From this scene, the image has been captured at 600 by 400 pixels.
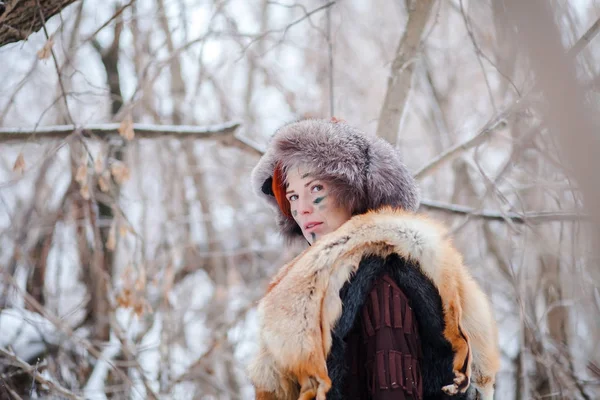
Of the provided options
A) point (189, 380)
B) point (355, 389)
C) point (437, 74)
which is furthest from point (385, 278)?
point (437, 74)

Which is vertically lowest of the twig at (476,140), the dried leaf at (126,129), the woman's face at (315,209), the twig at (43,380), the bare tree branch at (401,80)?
the twig at (43,380)

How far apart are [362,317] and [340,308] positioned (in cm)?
7

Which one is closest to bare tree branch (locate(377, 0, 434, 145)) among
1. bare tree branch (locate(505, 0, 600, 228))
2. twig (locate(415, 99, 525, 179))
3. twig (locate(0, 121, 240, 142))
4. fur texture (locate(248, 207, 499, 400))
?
twig (locate(415, 99, 525, 179))

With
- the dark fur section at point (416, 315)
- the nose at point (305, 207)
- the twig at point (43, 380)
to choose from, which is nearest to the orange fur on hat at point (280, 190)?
the nose at point (305, 207)

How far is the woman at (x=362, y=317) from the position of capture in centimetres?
160

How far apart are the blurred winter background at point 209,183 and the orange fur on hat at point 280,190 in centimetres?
77

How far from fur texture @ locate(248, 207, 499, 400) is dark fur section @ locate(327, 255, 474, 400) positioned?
18 mm

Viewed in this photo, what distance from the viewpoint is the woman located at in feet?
5.26

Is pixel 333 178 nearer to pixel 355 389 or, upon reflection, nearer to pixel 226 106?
pixel 355 389

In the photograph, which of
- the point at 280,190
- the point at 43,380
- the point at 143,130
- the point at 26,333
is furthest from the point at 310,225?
the point at 26,333

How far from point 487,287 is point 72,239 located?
10.9 ft

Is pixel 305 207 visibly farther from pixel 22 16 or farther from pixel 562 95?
pixel 22 16

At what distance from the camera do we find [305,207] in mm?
2012

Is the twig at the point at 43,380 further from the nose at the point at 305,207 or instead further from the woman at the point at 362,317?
the nose at the point at 305,207
